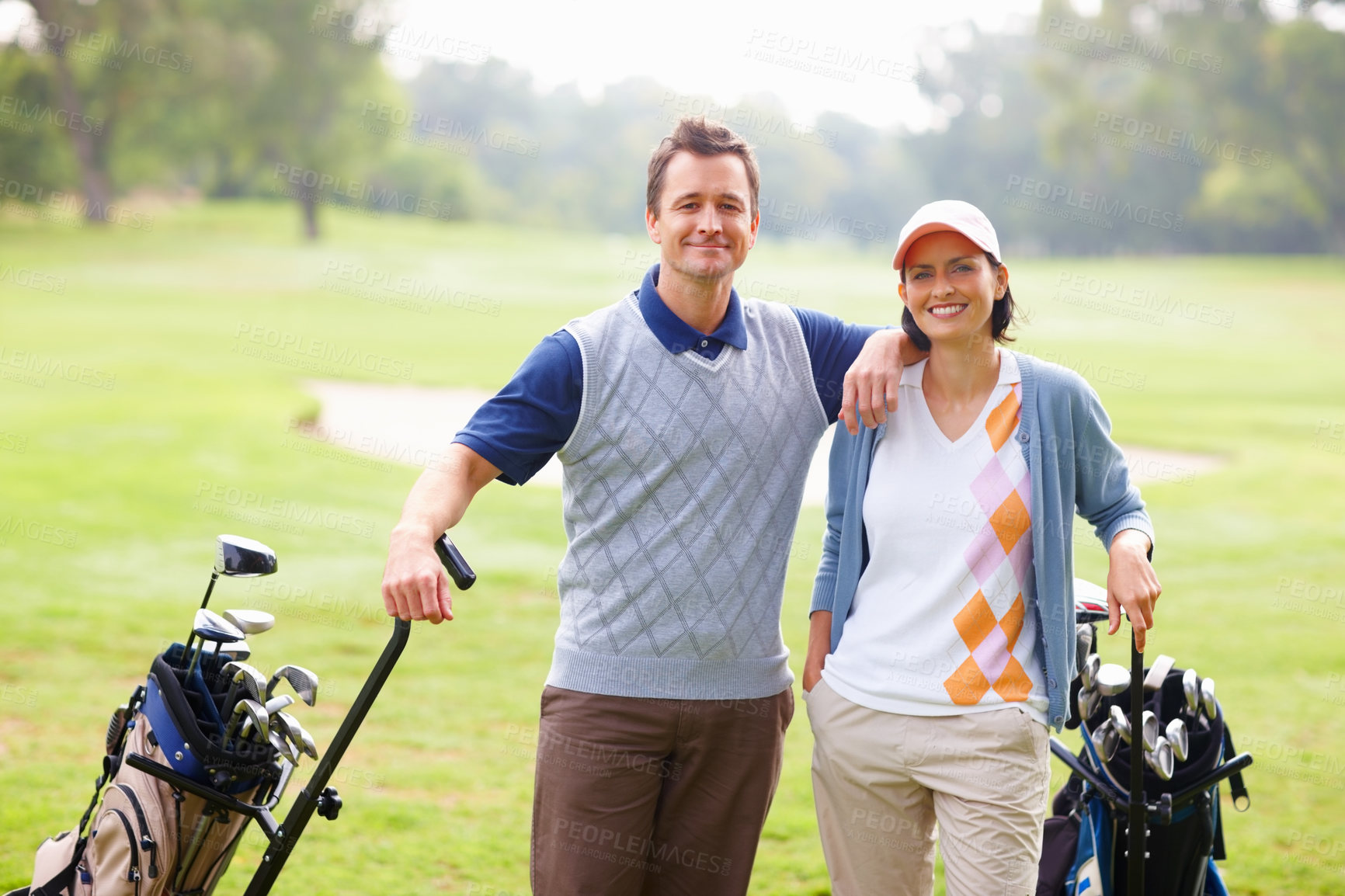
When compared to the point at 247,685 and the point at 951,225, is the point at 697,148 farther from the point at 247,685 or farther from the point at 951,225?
the point at 247,685

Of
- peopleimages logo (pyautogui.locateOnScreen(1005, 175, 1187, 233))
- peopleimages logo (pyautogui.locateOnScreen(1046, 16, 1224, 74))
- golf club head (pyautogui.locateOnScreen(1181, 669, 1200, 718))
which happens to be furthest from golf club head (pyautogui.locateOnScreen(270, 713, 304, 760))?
peopleimages logo (pyautogui.locateOnScreen(1005, 175, 1187, 233))

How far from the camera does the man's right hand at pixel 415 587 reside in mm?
2086

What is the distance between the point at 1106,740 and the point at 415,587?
4.75ft

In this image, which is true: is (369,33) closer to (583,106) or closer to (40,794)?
(583,106)

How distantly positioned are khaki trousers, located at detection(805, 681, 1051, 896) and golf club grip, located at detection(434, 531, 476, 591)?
76 cm

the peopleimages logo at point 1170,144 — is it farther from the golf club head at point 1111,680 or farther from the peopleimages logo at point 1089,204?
the golf club head at point 1111,680

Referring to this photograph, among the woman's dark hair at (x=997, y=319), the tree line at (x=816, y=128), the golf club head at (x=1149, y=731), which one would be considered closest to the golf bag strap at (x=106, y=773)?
the woman's dark hair at (x=997, y=319)

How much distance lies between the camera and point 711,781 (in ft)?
8.38

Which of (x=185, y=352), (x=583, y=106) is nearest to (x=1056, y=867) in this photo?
(x=185, y=352)

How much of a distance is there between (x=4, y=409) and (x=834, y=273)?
2395 cm

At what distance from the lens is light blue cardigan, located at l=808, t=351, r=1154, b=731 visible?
2320mm

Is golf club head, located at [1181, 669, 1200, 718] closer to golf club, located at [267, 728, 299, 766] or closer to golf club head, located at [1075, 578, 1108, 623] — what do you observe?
golf club head, located at [1075, 578, 1108, 623]

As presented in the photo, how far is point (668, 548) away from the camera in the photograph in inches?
97.2

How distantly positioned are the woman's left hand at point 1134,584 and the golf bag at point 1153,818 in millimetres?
324
